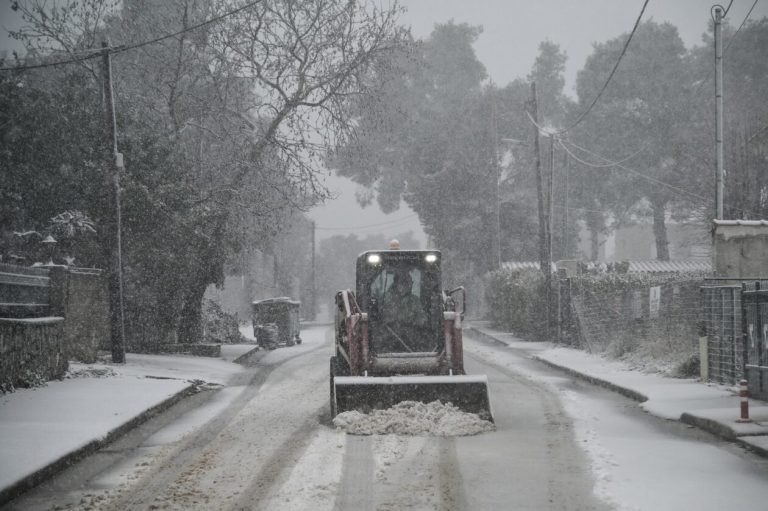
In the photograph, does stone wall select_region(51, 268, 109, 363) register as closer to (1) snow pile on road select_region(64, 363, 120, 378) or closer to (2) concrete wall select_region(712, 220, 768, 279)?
(1) snow pile on road select_region(64, 363, 120, 378)

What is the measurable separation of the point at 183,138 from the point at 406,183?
34.6 m

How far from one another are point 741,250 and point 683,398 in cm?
434

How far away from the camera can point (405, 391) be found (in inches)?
431

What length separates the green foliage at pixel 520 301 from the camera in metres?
30.2

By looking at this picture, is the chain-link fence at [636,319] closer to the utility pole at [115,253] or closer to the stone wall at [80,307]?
the utility pole at [115,253]

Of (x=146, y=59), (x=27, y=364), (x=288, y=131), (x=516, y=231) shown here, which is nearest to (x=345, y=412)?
(x=27, y=364)

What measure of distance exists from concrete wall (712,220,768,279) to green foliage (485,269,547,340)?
1332cm

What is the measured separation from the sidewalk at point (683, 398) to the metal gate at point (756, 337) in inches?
12.1

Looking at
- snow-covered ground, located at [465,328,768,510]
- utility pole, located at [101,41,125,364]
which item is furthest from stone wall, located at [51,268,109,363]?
snow-covered ground, located at [465,328,768,510]

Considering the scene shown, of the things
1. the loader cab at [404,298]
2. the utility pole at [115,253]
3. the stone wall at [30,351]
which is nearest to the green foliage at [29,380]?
the stone wall at [30,351]

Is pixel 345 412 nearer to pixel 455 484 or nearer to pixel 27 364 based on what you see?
pixel 455 484

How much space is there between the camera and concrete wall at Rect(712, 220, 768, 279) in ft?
51.9

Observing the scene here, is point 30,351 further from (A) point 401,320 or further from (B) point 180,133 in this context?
(B) point 180,133

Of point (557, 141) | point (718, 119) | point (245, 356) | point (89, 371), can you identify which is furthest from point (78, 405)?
point (557, 141)
